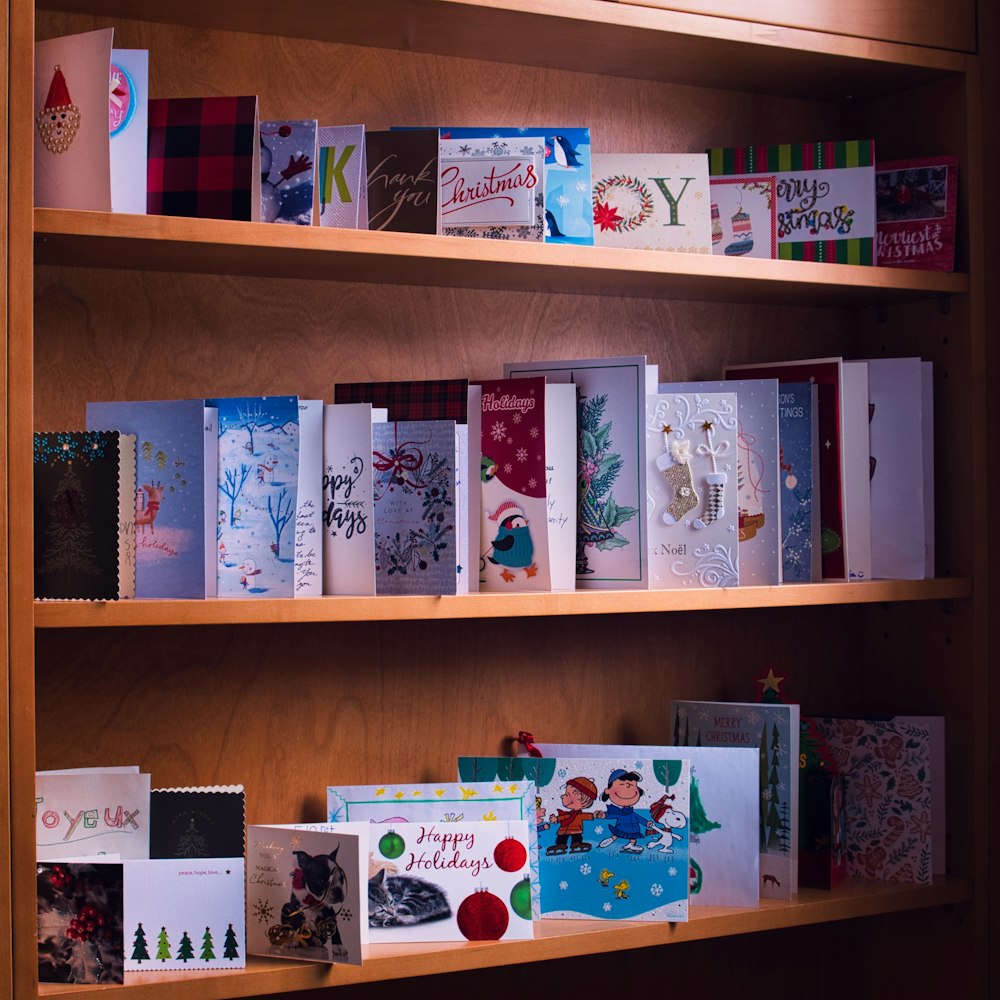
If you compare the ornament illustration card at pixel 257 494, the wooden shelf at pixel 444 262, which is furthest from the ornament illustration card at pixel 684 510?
the ornament illustration card at pixel 257 494

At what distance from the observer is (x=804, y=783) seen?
192 centimetres

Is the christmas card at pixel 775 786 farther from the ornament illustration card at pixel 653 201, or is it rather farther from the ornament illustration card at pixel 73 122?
the ornament illustration card at pixel 73 122

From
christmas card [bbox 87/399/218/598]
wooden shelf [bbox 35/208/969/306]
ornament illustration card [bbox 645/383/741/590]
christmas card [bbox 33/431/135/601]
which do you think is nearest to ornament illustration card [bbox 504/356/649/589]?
ornament illustration card [bbox 645/383/741/590]

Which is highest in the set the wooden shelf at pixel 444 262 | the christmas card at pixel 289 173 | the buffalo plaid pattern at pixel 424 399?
the christmas card at pixel 289 173

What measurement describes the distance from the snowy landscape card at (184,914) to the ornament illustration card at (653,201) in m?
1.08

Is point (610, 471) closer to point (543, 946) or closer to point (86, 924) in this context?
point (543, 946)

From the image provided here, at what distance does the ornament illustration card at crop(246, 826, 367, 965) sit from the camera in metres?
1.53

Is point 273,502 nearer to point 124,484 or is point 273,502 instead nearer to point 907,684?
point 124,484

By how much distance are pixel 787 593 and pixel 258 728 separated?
2.72ft

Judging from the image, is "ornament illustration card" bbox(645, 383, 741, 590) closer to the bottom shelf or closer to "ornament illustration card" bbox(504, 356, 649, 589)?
"ornament illustration card" bbox(504, 356, 649, 589)

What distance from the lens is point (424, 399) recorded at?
1.69m

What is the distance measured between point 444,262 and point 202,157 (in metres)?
0.35

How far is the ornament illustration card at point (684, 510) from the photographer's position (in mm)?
1820

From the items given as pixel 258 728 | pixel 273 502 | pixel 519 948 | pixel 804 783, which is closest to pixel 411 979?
pixel 519 948
